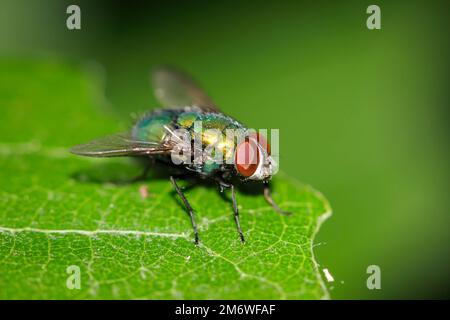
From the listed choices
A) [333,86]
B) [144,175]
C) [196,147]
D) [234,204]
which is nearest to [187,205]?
[234,204]

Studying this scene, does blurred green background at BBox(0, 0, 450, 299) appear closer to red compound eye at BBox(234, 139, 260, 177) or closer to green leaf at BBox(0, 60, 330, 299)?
green leaf at BBox(0, 60, 330, 299)

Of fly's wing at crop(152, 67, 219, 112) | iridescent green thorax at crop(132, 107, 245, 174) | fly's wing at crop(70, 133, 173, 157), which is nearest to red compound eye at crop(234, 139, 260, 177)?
iridescent green thorax at crop(132, 107, 245, 174)

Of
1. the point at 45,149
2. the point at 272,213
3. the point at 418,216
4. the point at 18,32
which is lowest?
the point at 418,216

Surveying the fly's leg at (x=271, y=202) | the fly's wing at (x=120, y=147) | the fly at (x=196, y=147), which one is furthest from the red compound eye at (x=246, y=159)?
the fly's wing at (x=120, y=147)

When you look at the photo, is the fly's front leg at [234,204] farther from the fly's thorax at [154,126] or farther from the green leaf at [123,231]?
the fly's thorax at [154,126]

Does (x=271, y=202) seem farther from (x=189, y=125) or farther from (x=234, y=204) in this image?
(x=189, y=125)
